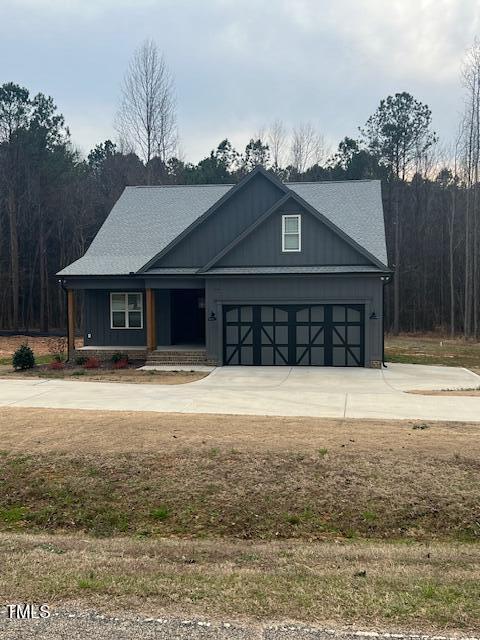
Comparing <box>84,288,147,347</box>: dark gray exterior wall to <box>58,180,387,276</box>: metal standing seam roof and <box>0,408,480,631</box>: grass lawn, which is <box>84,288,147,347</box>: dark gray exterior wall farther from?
<box>0,408,480,631</box>: grass lawn

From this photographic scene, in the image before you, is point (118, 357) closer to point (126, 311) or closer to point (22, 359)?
point (126, 311)

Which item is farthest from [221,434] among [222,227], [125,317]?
[125,317]

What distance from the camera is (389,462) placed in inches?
329

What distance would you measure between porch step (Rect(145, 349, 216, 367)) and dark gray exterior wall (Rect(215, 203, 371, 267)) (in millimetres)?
3492

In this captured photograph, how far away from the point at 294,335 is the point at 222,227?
5.29 metres

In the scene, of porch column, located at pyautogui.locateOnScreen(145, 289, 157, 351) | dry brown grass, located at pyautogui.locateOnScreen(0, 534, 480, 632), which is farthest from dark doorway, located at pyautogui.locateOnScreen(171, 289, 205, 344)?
dry brown grass, located at pyautogui.locateOnScreen(0, 534, 480, 632)

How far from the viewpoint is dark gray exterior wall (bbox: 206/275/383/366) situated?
20438 millimetres

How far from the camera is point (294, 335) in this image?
21.1 metres

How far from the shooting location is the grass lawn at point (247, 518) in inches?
189

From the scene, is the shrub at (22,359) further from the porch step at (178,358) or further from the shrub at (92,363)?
the porch step at (178,358)

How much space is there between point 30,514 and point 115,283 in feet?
53.3

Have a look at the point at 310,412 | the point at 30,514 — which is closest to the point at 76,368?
the point at 310,412

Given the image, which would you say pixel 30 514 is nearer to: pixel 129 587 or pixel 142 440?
pixel 142 440

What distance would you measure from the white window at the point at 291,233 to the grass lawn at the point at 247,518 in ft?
36.8
